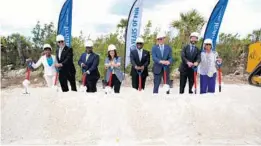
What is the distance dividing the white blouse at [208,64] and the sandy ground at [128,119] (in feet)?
1.86

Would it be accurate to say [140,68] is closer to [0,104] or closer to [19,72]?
[0,104]

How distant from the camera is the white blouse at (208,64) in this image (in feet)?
33.5

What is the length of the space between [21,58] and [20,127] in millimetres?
13697

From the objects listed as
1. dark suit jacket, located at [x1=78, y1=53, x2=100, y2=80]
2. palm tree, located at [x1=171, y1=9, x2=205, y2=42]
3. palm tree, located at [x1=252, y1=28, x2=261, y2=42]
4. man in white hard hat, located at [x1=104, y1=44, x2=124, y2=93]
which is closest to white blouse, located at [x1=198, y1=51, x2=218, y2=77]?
man in white hard hat, located at [x1=104, y1=44, x2=124, y2=93]

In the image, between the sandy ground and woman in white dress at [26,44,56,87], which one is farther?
woman in white dress at [26,44,56,87]

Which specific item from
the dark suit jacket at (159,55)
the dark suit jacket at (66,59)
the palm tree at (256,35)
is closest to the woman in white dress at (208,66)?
the dark suit jacket at (159,55)

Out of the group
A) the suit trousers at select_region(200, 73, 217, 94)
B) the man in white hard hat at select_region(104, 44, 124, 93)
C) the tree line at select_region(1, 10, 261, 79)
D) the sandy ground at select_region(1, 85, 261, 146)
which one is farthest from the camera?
the tree line at select_region(1, 10, 261, 79)

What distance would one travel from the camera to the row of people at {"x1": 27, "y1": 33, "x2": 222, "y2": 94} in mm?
10094

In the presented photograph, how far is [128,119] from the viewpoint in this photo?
8945mm

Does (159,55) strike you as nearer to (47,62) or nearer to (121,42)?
(47,62)

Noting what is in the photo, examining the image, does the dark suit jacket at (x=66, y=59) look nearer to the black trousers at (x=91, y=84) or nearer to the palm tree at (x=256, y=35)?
the black trousers at (x=91, y=84)

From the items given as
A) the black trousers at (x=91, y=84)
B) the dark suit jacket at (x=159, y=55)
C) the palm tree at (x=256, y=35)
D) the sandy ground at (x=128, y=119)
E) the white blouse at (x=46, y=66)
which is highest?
the palm tree at (x=256, y=35)

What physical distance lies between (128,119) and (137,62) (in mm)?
1659

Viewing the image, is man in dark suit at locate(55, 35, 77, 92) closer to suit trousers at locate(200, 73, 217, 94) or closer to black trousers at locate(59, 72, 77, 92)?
black trousers at locate(59, 72, 77, 92)
